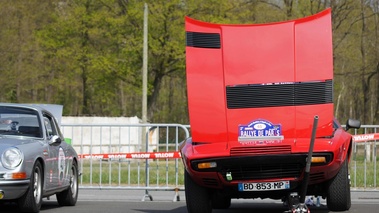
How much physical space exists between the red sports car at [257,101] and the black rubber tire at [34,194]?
6.56 feet

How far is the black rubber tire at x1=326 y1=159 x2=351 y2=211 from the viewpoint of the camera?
34.6 feet

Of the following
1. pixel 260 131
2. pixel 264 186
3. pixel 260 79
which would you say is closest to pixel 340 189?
pixel 264 186

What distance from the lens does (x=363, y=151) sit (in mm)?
16656

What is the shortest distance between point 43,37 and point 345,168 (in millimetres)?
38578

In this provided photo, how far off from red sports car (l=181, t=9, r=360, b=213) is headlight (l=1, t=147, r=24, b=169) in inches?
79.9

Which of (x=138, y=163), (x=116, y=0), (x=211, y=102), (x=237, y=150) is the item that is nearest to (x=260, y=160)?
(x=237, y=150)

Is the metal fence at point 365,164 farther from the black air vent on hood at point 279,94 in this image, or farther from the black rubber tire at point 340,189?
the black air vent on hood at point 279,94

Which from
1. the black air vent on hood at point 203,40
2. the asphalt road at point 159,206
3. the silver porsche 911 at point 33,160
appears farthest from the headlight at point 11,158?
the black air vent on hood at point 203,40

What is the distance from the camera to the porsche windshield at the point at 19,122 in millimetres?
12141

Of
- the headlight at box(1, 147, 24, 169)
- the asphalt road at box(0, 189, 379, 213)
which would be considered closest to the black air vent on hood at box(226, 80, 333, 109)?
the asphalt road at box(0, 189, 379, 213)

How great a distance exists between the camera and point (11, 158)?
10859 millimetres

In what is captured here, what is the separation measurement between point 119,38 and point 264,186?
35570 mm

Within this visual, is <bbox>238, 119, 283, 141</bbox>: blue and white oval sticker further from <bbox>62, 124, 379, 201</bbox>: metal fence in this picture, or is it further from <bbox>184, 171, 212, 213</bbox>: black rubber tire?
Answer: <bbox>62, 124, 379, 201</bbox>: metal fence

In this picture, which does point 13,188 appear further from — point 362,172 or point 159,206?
point 362,172
